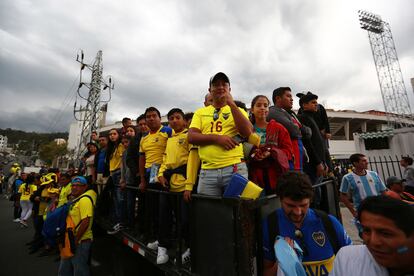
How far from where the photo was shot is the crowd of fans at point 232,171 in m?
1.46

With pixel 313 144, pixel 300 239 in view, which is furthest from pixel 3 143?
pixel 300 239

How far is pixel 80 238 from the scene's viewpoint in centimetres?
334

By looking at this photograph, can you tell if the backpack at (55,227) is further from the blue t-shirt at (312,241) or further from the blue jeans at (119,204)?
the blue t-shirt at (312,241)

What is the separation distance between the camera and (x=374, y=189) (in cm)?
378

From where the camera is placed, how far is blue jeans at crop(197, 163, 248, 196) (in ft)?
6.72

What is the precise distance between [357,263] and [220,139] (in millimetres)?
1315

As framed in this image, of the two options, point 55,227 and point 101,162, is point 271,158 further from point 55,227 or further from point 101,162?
point 101,162

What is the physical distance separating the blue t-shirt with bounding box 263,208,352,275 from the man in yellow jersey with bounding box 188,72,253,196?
26.3 inches

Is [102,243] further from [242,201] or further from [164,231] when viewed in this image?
[242,201]

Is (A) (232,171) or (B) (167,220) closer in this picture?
(A) (232,171)

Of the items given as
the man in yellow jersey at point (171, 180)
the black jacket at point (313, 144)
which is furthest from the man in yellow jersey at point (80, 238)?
the black jacket at point (313, 144)

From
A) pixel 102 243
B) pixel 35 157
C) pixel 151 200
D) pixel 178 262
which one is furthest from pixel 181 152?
pixel 35 157

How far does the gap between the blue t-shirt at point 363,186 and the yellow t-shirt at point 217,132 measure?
2973 millimetres

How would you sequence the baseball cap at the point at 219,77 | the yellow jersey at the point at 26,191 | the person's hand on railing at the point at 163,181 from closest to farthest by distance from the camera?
the baseball cap at the point at 219,77
the person's hand on railing at the point at 163,181
the yellow jersey at the point at 26,191
